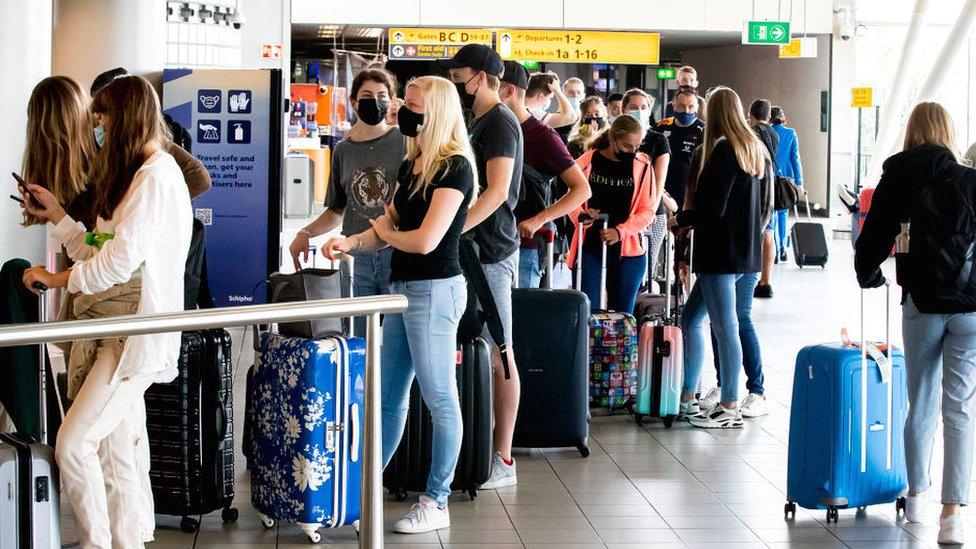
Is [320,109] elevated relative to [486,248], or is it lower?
elevated

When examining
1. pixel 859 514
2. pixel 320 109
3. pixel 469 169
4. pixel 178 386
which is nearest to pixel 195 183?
pixel 178 386

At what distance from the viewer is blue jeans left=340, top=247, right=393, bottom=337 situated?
17.4ft

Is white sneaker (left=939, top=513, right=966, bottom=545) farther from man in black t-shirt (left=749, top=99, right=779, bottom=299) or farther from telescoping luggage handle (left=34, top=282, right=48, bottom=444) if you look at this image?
man in black t-shirt (left=749, top=99, right=779, bottom=299)

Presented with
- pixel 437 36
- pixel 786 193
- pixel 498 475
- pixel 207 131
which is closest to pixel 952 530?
pixel 498 475

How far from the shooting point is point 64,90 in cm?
448

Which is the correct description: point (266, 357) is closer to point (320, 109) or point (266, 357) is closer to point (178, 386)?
point (178, 386)

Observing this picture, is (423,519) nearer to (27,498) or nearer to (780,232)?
(27,498)

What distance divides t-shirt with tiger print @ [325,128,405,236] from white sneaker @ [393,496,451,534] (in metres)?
1.14

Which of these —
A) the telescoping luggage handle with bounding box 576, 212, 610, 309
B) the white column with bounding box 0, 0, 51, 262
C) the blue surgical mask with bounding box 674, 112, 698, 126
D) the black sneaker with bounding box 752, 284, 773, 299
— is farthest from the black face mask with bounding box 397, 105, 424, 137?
the black sneaker with bounding box 752, 284, 773, 299

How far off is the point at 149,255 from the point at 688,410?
3795 millimetres

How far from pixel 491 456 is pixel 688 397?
6.11 feet

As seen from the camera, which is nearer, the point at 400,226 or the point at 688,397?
the point at 400,226

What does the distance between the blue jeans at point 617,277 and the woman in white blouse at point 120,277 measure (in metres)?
3.54

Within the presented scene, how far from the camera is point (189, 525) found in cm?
500
